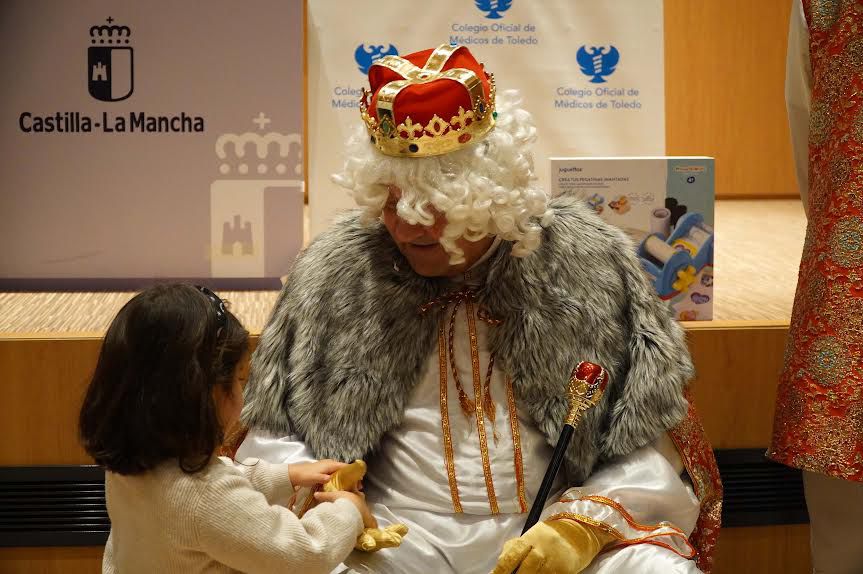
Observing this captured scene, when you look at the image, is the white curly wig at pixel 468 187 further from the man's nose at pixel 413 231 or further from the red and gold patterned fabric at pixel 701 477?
Answer: the red and gold patterned fabric at pixel 701 477

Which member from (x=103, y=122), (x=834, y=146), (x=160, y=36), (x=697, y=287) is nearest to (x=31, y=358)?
(x=103, y=122)

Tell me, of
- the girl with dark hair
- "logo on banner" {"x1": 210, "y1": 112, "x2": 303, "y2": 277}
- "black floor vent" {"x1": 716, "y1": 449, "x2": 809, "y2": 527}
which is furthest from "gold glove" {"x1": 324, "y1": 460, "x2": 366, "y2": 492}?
"logo on banner" {"x1": 210, "y1": 112, "x2": 303, "y2": 277}

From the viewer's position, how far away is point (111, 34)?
2.82 meters

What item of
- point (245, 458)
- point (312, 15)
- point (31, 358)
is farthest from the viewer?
point (312, 15)

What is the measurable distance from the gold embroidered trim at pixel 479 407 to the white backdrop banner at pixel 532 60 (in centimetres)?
127

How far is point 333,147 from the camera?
3.17 m

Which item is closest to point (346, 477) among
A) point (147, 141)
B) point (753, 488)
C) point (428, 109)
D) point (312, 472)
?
point (312, 472)

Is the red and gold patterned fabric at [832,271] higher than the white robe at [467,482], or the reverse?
the red and gold patterned fabric at [832,271]

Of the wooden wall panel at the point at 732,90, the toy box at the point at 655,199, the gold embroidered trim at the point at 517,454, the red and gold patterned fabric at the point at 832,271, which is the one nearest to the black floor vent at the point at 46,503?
the gold embroidered trim at the point at 517,454

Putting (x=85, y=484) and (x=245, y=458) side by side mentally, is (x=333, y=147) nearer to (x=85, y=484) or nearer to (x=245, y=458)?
(x=85, y=484)

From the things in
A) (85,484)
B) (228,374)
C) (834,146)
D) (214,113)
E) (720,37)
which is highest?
(720,37)

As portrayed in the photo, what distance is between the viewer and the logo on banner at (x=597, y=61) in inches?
126

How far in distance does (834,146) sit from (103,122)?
180 centimetres

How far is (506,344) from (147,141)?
136 cm
